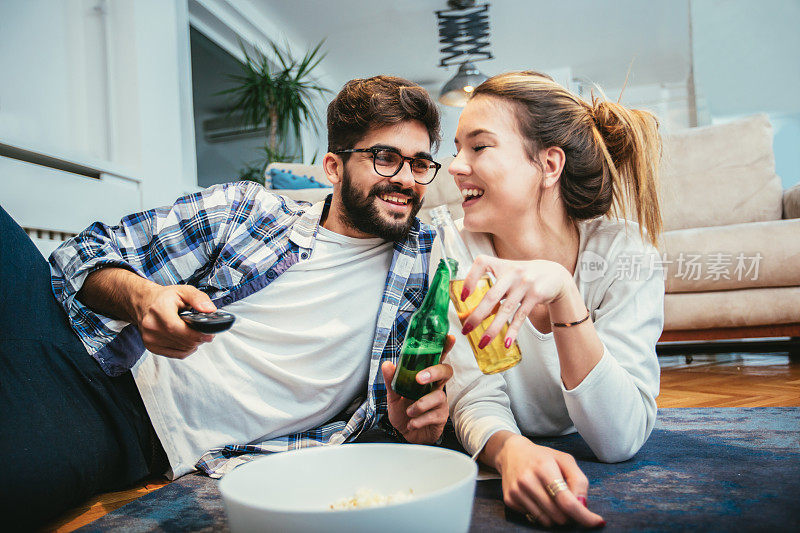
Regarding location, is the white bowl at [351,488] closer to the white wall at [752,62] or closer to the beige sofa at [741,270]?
the beige sofa at [741,270]

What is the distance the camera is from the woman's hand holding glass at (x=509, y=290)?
745 millimetres

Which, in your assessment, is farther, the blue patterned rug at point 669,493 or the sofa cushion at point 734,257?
the sofa cushion at point 734,257

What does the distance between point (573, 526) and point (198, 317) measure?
0.62 m

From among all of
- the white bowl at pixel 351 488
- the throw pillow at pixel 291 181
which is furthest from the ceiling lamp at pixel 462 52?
the white bowl at pixel 351 488

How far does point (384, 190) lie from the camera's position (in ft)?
4.45

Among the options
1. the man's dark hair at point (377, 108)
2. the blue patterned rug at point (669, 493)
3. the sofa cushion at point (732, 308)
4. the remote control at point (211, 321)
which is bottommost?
the blue patterned rug at point (669, 493)

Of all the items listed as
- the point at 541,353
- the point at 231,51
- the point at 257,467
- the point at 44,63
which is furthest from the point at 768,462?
the point at 231,51

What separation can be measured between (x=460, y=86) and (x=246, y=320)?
12.3 feet

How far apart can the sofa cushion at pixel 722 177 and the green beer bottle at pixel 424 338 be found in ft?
8.31

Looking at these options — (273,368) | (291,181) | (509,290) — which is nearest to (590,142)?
(509,290)

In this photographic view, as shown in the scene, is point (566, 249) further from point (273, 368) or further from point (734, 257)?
point (734, 257)

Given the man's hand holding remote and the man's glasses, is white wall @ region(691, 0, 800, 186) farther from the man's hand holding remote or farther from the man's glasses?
the man's hand holding remote

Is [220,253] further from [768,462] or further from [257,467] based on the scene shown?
[768,462]

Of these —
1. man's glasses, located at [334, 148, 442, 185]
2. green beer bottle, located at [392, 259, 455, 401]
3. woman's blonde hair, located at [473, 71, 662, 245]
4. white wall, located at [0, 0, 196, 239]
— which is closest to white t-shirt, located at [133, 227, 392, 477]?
man's glasses, located at [334, 148, 442, 185]
